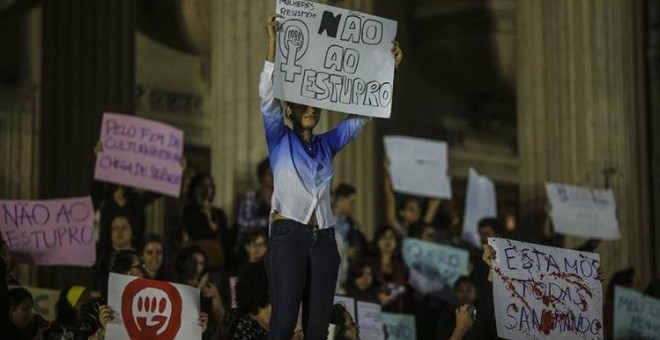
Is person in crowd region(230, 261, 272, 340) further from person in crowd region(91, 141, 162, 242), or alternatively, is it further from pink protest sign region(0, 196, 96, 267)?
pink protest sign region(0, 196, 96, 267)

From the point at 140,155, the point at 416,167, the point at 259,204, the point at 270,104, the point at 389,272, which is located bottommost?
the point at 389,272

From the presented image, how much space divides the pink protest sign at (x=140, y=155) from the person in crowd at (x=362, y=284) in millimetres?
1969

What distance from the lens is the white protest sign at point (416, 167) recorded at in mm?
18000

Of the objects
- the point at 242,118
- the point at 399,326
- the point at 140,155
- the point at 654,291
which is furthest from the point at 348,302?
the point at 242,118

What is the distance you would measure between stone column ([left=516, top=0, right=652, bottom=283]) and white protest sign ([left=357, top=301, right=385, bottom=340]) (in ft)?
23.0

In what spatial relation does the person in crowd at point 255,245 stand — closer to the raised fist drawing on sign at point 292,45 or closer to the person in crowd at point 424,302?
the person in crowd at point 424,302

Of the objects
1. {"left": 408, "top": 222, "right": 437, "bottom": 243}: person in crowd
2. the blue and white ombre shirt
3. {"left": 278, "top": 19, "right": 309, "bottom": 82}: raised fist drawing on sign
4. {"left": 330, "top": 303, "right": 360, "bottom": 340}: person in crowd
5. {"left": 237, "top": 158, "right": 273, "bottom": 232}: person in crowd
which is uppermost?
{"left": 278, "top": 19, "right": 309, "bottom": 82}: raised fist drawing on sign

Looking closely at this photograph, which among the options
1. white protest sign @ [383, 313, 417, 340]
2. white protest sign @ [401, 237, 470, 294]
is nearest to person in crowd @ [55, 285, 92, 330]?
white protest sign @ [383, 313, 417, 340]

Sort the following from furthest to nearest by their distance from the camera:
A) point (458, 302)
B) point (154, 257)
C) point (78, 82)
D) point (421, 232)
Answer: point (78, 82) < point (421, 232) < point (458, 302) < point (154, 257)

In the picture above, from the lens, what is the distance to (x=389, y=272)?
1550 centimetres

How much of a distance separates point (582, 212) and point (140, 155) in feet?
16.0

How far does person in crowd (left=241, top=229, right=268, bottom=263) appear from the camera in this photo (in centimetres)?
1394

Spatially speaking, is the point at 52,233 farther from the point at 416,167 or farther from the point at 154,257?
the point at 416,167

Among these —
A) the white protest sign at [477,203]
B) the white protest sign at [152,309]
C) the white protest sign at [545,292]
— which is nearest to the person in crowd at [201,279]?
the white protest sign at [152,309]
